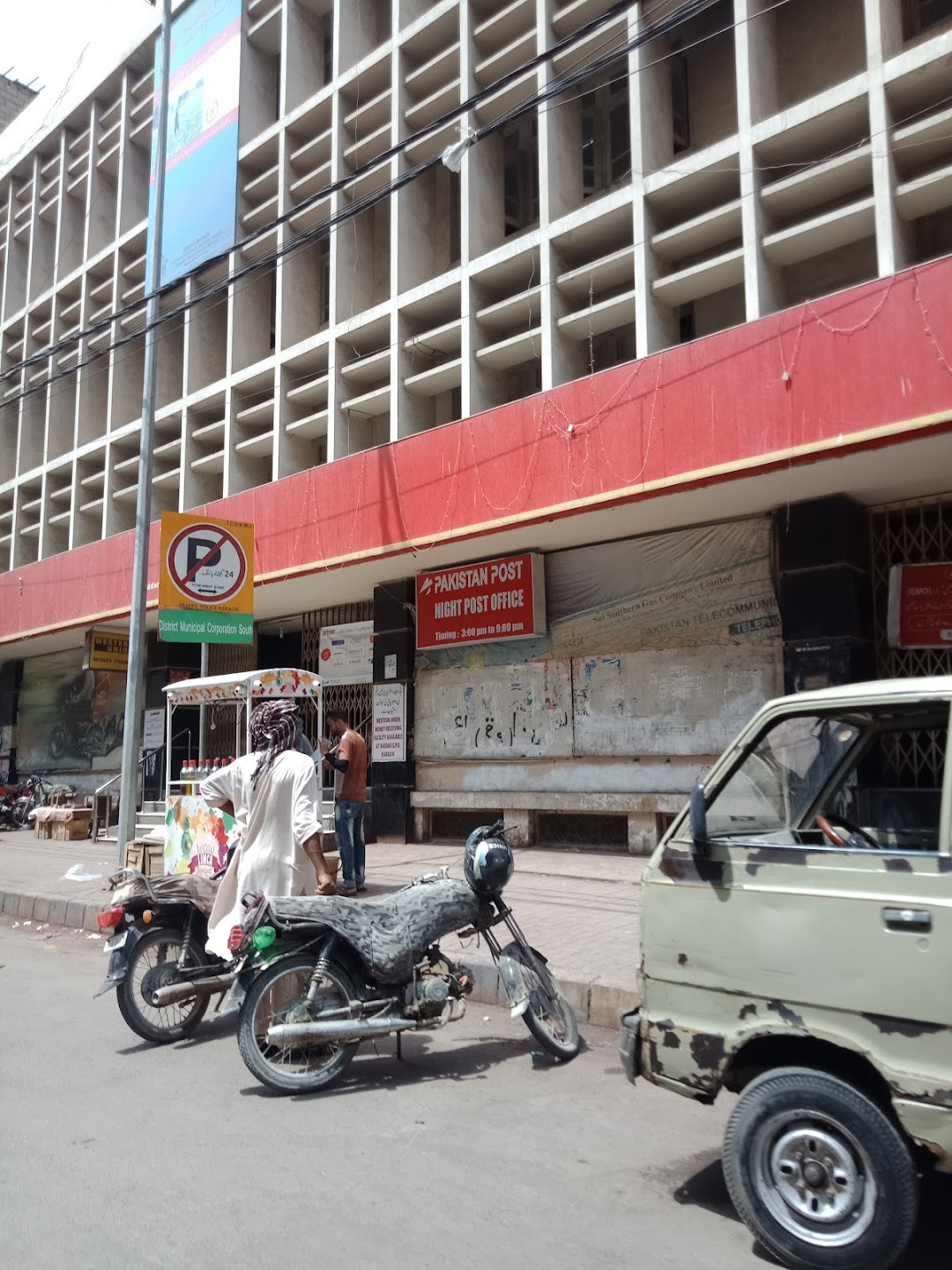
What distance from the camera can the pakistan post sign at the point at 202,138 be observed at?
17.2m

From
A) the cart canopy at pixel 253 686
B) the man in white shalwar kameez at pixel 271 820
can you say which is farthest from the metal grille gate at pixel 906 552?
the man in white shalwar kameez at pixel 271 820

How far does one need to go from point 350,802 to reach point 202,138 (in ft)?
46.8

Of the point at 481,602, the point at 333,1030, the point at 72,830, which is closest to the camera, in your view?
the point at 333,1030

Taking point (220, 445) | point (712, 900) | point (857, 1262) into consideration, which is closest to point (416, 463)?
point (220, 445)

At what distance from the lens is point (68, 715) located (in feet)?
71.6

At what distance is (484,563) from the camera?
41.5 ft

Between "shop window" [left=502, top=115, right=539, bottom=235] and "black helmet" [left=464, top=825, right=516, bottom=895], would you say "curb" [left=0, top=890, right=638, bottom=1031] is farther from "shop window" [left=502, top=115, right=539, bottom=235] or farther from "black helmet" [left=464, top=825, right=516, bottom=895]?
"shop window" [left=502, top=115, right=539, bottom=235]

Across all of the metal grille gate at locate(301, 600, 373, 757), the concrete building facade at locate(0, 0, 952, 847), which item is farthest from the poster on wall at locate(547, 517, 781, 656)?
the metal grille gate at locate(301, 600, 373, 757)

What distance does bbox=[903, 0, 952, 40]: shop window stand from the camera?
10250 mm

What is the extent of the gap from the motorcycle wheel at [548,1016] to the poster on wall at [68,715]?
1673 centimetres

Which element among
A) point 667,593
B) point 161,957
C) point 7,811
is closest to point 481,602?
point 667,593

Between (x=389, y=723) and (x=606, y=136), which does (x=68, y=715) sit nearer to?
(x=389, y=723)

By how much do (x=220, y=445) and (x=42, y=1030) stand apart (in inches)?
542

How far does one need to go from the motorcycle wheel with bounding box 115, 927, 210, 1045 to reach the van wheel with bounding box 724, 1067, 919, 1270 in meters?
3.38
